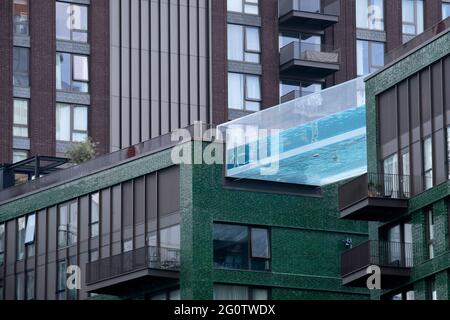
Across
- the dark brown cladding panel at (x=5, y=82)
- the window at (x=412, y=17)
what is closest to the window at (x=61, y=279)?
the dark brown cladding panel at (x=5, y=82)

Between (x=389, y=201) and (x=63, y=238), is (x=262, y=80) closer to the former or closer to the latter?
(x=63, y=238)

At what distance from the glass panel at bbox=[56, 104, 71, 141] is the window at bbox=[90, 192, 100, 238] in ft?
60.9

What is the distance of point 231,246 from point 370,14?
116 ft

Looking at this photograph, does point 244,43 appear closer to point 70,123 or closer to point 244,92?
point 244,92

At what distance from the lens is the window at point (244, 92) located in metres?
98.4

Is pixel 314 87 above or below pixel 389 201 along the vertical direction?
above

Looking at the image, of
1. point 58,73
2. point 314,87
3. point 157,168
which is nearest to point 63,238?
point 157,168

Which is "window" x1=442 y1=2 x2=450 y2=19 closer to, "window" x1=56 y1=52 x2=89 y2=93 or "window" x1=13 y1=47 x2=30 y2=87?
"window" x1=56 y1=52 x2=89 y2=93

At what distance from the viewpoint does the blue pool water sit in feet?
227

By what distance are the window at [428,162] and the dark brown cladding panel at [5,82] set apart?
116 ft

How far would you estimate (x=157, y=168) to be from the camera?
237 ft

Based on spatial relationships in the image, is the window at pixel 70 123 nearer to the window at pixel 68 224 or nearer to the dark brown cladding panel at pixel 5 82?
the dark brown cladding panel at pixel 5 82

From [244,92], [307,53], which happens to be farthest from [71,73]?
[307,53]
